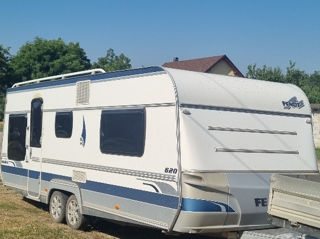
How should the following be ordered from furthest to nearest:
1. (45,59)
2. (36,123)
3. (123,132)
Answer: (45,59)
(36,123)
(123,132)

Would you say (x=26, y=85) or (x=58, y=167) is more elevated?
(x=26, y=85)

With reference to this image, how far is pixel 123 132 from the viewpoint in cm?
815

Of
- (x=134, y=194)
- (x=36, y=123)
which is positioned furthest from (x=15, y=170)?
(x=134, y=194)

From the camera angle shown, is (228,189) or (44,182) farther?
(44,182)

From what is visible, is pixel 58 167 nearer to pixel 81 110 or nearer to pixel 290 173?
pixel 81 110

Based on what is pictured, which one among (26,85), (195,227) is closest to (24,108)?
(26,85)

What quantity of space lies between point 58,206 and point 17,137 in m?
2.52

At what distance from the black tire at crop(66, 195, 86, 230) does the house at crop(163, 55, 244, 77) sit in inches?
1410

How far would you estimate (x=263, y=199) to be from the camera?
739 centimetres

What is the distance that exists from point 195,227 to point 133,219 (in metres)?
1.27

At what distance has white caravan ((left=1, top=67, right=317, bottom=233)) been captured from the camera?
7035 mm

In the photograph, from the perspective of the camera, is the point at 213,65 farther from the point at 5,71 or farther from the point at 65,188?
the point at 65,188

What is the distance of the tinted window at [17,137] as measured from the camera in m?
11.5

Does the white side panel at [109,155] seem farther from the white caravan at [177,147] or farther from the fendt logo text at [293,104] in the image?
the fendt logo text at [293,104]
